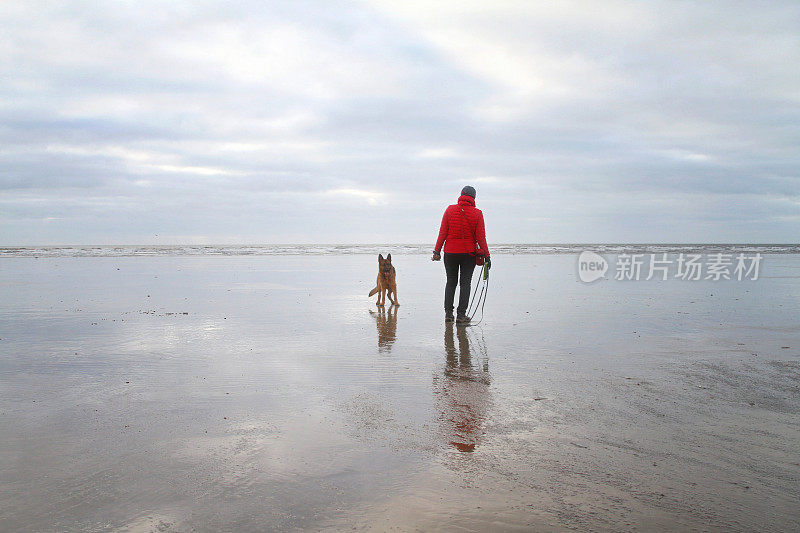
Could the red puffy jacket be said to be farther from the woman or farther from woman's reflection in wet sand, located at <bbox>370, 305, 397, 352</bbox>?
woman's reflection in wet sand, located at <bbox>370, 305, 397, 352</bbox>

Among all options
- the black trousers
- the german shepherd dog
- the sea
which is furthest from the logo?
the sea

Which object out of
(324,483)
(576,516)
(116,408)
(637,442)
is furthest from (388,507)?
(116,408)

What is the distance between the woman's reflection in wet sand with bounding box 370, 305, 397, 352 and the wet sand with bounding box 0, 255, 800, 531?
82mm

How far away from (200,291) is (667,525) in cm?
1197

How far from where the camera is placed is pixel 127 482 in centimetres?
276

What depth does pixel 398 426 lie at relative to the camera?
3.60m

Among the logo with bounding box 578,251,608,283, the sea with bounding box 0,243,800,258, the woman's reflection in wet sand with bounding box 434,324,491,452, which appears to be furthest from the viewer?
the sea with bounding box 0,243,800,258

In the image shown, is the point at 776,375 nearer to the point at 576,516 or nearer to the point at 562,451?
the point at 562,451

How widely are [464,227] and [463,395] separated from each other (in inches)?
175

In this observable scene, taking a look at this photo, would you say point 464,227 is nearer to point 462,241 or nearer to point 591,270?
point 462,241

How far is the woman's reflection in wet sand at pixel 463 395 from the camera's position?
3.45 meters

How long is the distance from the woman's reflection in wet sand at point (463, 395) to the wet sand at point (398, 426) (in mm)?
22

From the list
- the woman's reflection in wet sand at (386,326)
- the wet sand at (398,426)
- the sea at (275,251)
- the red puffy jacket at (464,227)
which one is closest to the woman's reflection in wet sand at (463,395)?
the wet sand at (398,426)

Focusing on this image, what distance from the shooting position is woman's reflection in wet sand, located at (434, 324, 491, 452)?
3447mm
